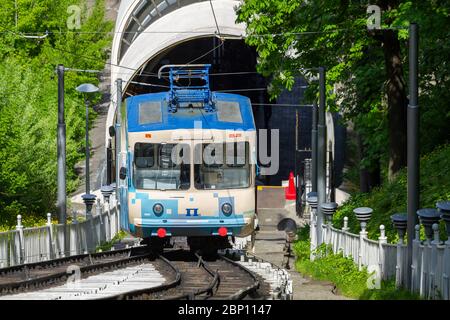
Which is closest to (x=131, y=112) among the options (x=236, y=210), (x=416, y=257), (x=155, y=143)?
(x=155, y=143)

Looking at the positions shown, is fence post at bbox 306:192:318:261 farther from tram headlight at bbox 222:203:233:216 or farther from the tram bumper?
tram headlight at bbox 222:203:233:216

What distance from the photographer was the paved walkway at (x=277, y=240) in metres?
23.8

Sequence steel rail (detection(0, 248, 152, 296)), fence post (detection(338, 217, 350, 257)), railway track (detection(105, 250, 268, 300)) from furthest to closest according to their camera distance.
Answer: fence post (detection(338, 217, 350, 257)) → steel rail (detection(0, 248, 152, 296)) → railway track (detection(105, 250, 268, 300))

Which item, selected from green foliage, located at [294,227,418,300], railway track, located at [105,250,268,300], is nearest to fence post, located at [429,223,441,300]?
green foliage, located at [294,227,418,300]

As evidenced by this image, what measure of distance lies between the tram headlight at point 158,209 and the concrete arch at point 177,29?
3166 centimetres

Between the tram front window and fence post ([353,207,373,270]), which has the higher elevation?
the tram front window

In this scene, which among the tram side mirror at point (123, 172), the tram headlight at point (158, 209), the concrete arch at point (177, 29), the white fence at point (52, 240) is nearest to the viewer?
the white fence at point (52, 240)

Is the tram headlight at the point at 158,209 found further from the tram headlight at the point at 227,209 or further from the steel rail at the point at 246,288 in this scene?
the steel rail at the point at 246,288

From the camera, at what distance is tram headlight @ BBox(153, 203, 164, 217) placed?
28.5 metres

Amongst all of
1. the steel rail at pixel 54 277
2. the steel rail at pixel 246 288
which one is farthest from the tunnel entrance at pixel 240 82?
the steel rail at pixel 246 288

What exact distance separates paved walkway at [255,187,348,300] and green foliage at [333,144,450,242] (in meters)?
2.15

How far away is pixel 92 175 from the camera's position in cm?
7450

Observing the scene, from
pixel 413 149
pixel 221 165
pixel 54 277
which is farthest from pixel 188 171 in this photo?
pixel 413 149
